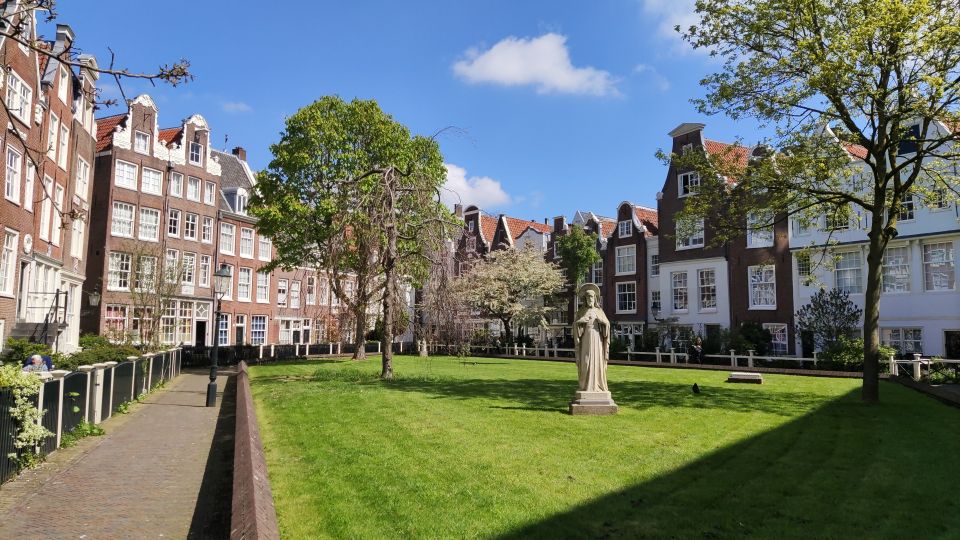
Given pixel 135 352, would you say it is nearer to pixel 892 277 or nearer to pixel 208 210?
pixel 208 210

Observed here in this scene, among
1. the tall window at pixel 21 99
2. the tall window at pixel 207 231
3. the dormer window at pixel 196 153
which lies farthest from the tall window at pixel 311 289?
the dormer window at pixel 196 153

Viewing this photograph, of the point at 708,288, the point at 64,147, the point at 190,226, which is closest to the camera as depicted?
the point at 64,147

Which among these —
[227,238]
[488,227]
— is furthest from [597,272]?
[227,238]

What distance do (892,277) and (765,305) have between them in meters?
6.72

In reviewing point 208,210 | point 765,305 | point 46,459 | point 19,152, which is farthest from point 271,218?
point 765,305

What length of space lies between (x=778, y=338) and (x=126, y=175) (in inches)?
1603

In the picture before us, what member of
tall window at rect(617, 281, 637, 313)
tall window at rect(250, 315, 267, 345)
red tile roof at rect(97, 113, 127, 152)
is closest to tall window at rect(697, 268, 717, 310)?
tall window at rect(617, 281, 637, 313)

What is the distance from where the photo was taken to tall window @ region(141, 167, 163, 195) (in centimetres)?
3938

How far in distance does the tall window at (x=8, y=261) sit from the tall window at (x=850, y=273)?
3882 cm

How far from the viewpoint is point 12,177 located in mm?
22438

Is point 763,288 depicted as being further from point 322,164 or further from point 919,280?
point 322,164

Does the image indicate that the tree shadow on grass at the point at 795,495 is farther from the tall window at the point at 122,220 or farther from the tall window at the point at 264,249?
the tall window at the point at 264,249

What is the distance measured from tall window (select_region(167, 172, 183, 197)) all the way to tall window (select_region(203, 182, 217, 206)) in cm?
188

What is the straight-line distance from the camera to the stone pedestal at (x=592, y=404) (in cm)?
1280
